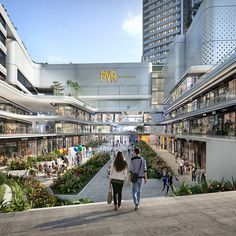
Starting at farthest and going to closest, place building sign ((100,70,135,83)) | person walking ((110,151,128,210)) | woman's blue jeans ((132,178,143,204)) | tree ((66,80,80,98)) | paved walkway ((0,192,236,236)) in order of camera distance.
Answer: building sign ((100,70,135,83)), tree ((66,80,80,98)), woman's blue jeans ((132,178,143,204)), person walking ((110,151,128,210)), paved walkway ((0,192,236,236))

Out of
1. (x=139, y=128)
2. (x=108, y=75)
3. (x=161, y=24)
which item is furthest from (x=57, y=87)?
(x=161, y=24)

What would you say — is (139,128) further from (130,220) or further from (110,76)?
(130,220)

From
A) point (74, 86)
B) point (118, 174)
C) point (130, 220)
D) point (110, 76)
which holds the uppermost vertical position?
point (110, 76)

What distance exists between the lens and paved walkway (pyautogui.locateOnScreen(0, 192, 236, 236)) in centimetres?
536

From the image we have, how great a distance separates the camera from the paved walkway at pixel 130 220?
5363mm

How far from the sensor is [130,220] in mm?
6008

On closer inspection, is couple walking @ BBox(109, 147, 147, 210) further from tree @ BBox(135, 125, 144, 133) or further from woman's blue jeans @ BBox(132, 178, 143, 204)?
tree @ BBox(135, 125, 144, 133)

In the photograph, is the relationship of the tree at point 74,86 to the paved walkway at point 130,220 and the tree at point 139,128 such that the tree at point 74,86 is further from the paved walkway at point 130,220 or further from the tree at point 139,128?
the paved walkway at point 130,220

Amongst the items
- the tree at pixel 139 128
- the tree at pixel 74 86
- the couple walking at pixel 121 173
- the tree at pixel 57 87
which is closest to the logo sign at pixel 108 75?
the tree at pixel 74 86

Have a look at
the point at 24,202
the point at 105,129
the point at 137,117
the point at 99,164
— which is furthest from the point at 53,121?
the point at 24,202

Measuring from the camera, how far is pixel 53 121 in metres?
48.5

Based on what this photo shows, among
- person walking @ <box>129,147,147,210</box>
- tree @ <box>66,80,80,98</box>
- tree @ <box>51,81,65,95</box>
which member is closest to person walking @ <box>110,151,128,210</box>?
person walking @ <box>129,147,147,210</box>

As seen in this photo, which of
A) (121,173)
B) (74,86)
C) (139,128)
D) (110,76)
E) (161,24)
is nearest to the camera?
(121,173)

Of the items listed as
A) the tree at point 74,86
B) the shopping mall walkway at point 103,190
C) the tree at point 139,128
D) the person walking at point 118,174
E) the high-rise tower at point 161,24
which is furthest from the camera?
the high-rise tower at point 161,24
